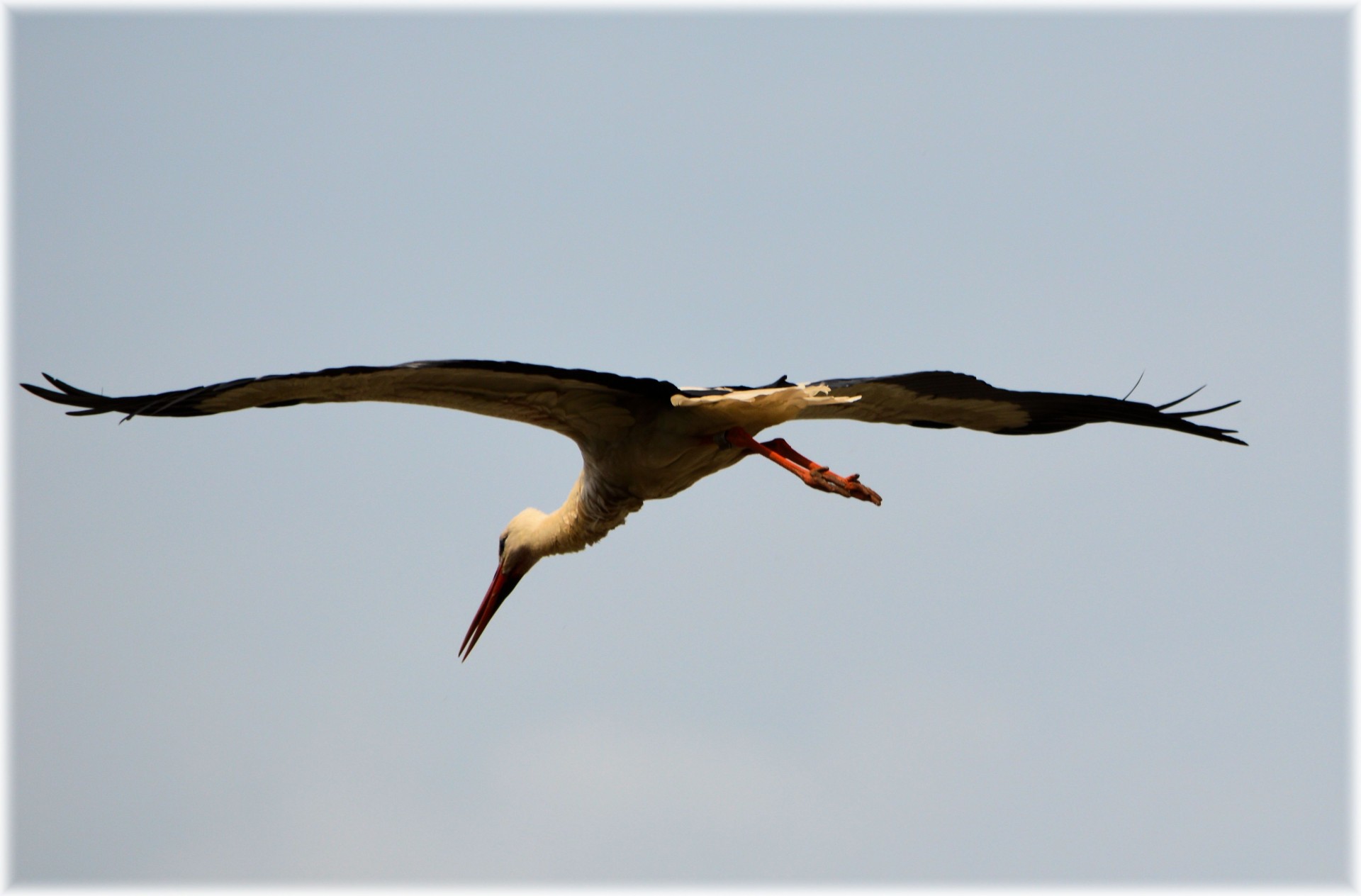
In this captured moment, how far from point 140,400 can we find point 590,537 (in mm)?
3487

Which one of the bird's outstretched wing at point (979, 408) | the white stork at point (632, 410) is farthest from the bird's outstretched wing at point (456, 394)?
the bird's outstretched wing at point (979, 408)

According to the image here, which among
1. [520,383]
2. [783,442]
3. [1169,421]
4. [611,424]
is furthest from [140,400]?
[1169,421]

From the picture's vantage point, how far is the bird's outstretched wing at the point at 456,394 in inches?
312

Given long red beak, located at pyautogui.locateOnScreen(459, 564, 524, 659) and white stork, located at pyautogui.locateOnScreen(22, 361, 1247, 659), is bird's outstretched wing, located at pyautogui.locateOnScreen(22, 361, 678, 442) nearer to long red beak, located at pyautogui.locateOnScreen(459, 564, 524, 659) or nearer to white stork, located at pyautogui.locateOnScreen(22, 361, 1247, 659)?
white stork, located at pyautogui.locateOnScreen(22, 361, 1247, 659)

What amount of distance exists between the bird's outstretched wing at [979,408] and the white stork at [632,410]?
0.6 inches

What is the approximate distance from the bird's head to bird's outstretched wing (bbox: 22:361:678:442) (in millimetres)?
1748

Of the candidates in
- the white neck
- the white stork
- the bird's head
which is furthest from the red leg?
the bird's head

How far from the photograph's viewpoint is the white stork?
823cm

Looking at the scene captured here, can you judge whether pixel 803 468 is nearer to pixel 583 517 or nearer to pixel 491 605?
pixel 583 517

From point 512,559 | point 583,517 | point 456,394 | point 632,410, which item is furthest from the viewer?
point 512,559

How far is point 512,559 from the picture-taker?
38.8 ft

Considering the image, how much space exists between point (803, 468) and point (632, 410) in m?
1.26

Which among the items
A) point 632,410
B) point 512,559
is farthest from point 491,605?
point 632,410

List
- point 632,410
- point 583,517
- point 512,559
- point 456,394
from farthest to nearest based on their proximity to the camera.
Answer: point 512,559 → point 583,517 → point 632,410 → point 456,394
